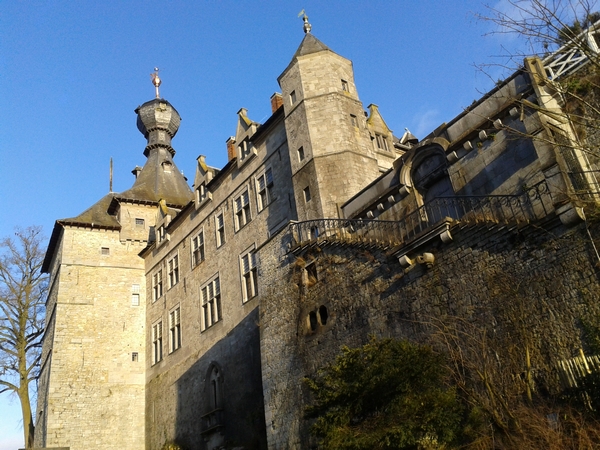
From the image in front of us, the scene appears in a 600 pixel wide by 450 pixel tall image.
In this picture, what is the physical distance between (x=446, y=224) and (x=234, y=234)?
41.8 ft

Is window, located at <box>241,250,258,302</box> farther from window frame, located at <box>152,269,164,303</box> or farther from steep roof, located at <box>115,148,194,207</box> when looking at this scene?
steep roof, located at <box>115,148,194,207</box>

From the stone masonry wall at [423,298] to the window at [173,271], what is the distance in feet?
37.0

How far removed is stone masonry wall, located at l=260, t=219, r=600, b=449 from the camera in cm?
995

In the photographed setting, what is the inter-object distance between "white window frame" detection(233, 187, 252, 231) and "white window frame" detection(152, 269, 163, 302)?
7.37 meters

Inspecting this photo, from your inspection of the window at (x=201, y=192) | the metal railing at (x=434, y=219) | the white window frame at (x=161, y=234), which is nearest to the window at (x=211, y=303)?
the window at (x=201, y=192)

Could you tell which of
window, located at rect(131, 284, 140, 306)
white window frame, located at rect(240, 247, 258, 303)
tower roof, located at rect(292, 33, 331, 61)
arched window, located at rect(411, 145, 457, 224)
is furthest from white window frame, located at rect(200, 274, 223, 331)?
arched window, located at rect(411, 145, 457, 224)

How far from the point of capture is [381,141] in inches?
930

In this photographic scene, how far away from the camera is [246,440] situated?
19125mm

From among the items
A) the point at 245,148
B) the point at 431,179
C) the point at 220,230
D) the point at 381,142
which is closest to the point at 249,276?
the point at 220,230

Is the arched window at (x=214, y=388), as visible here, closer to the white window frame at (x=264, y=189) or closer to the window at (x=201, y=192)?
the white window frame at (x=264, y=189)

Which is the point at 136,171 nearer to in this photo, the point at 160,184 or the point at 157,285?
the point at 160,184

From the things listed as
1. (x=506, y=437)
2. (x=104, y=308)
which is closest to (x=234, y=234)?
(x=104, y=308)

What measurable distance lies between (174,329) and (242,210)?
6974mm

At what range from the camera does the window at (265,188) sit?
21.8 metres
